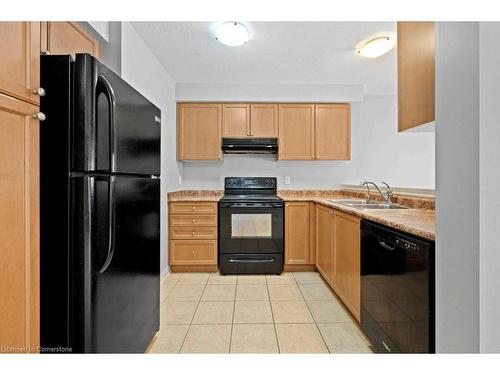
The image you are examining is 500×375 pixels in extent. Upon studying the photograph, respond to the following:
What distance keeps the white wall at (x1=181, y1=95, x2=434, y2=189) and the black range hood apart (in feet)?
1.01

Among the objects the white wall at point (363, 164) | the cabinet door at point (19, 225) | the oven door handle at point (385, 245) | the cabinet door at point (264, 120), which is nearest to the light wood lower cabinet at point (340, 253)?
the oven door handle at point (385, 245)

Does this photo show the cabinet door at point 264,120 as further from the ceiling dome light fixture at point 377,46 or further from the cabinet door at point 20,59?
the cabinet door at point 20,59

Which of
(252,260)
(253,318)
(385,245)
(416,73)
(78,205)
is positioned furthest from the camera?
(252,260)

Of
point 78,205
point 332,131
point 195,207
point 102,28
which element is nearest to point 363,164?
point 332,131

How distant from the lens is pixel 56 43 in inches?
60.9

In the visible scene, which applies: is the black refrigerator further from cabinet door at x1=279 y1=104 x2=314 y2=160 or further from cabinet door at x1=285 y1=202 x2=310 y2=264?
cabinet door at x1=279 y1=104 x2=314 y2=160

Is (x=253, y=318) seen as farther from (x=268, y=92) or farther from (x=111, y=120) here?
(x=268, y=92)

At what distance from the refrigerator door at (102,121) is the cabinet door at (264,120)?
7.83 feet

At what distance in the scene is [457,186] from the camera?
64 centimetres

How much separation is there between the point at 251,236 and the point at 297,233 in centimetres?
59

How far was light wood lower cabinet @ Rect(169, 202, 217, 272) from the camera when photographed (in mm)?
3393
